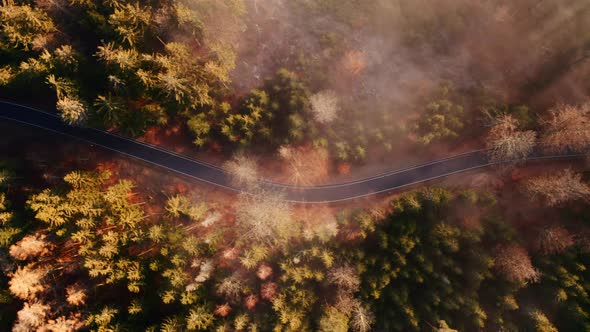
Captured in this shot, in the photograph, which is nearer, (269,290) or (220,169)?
(269,290)

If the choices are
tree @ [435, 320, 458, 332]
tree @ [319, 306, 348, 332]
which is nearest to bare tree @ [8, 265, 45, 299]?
tree @ [319, 306, 348, 332]

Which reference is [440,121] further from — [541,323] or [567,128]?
[541,323]

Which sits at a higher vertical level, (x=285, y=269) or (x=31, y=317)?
(x=285, y=269)

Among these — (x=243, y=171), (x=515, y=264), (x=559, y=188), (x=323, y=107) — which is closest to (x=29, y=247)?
(x=243, y=171)

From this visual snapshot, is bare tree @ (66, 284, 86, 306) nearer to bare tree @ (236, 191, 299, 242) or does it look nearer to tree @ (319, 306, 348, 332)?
bare tree @ (236, 191, 299, 242)

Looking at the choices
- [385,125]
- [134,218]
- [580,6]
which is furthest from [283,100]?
[580,6]

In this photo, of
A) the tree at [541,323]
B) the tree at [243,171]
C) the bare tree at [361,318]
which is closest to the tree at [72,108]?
the tree at [243,171]

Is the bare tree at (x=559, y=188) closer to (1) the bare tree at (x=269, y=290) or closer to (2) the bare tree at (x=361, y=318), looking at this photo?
(2) the bare tree at (x=361, y=318)
